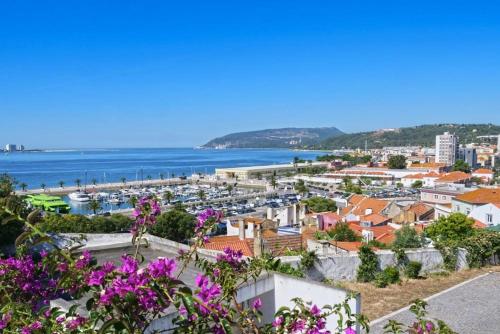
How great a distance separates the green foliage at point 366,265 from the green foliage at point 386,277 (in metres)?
0.21

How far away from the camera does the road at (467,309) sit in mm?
8664

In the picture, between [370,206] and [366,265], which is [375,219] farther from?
[366,265]

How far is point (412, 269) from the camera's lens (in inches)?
469

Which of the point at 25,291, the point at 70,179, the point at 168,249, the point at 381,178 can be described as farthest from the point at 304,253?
the point at 70,179

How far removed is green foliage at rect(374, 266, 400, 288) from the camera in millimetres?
11297

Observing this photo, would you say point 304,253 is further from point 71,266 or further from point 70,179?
point 70,179

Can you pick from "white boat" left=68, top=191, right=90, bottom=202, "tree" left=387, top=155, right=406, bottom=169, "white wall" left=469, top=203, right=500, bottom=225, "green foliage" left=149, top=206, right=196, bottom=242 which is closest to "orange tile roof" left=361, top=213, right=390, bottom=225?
"white wall" left=469, top=203, right=500, bottom=225

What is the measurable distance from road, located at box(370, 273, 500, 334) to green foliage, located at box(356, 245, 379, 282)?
62.8 inches

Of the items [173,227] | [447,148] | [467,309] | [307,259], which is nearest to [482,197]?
[173,227]

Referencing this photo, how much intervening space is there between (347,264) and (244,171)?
308 ft

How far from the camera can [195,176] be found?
10831 cm

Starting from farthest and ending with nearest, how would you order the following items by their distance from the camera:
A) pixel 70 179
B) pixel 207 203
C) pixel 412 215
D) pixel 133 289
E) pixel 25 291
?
pixel 70 179
pixel 207 203
pixel 412 215
pixel 25 291
pixel 133 289

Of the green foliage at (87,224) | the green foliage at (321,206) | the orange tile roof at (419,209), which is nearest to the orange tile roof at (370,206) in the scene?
the orange tile roof at (419,209)

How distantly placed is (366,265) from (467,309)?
2531 millimetres
